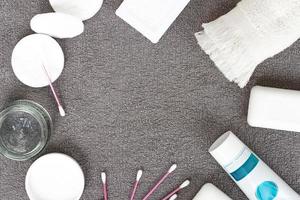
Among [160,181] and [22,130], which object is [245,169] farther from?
[22,130]

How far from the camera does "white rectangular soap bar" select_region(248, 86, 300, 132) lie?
707 mm

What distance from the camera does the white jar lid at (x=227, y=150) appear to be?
0.70 meters

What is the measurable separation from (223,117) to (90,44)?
21 centimetres

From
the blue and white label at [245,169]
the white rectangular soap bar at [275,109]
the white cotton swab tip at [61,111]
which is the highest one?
the white rectangular soap bar at [275,109]

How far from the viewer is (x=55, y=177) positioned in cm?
74

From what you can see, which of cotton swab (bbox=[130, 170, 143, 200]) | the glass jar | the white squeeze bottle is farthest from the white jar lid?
the glass jar

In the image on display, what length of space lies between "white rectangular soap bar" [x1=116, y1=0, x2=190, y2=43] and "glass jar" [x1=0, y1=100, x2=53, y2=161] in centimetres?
18

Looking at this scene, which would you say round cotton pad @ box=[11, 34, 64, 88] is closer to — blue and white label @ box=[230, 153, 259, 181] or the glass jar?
the glass jar

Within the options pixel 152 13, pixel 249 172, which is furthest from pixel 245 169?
pixel 152 13

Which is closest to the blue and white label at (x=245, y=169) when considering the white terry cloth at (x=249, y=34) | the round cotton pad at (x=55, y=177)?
the white terry cloth at (x=249, y=34)

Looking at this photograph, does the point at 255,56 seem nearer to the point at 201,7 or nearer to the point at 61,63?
the point at 201,7

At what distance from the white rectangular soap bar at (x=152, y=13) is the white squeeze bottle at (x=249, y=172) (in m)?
0.17

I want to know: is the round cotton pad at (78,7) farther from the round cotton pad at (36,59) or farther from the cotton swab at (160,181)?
the cotton swab at (160,181)

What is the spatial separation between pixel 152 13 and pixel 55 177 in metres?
0.25
